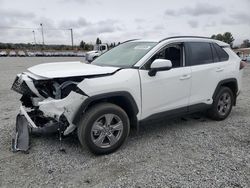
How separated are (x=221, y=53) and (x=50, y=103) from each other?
369 cm

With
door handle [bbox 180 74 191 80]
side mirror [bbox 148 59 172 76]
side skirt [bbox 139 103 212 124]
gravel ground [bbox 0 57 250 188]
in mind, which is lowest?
gravel ground [bbox 0 57 250 188]

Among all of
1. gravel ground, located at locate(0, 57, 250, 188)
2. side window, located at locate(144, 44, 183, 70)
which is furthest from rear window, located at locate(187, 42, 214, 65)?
gravel ground, located at locate(0, 57, 250, 188)

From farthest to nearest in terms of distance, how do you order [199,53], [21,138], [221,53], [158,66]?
1. [221,53]
2. [199,53]
3. [21,138]
4. [158,66]

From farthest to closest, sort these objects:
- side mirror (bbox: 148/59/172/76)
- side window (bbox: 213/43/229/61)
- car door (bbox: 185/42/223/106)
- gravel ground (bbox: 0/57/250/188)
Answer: side window (bbox: 213/43/229/61), car door (bbox: 185/42/223/106), side mirror (bbox: 148/59/172/76), gravel ground (bbox: 0/57/250/188)

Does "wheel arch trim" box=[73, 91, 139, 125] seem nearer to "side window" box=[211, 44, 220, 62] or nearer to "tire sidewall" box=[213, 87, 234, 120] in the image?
"tire sidewall" box=[213, 87, 234, 120]

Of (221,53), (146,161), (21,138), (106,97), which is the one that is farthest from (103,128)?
(221,53)

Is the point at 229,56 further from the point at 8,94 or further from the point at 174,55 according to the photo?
the point at 8,94

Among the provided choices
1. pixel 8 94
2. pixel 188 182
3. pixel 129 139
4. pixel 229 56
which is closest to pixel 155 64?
pixel 129 139

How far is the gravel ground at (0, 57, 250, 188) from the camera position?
286 cm

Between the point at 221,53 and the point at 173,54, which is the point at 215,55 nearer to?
the point at 221,53

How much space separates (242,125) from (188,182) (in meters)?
2.61

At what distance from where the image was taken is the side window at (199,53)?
445 centimetres

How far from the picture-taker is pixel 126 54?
4.28 metres

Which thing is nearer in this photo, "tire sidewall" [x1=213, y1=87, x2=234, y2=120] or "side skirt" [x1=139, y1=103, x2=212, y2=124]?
"side skirt" [x1=139, y1=103, x2=212, y2=124]
